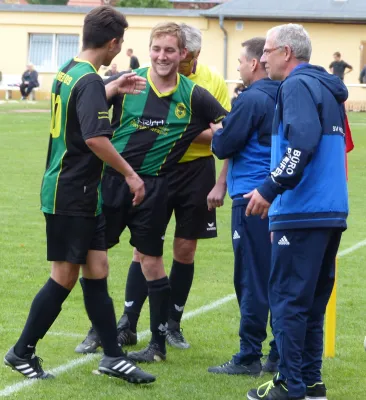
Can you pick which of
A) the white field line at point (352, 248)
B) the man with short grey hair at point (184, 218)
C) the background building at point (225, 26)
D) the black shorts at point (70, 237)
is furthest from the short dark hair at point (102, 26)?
the background building at point (225, 26)

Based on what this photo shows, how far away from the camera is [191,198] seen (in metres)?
6.93

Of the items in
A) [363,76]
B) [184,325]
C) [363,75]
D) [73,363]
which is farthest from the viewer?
[363,76]

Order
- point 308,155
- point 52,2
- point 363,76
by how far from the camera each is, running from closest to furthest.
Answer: point 308,155 → point 363,76 → point 52,2

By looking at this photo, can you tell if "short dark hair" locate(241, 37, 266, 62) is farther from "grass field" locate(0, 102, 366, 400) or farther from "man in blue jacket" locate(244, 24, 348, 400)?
"grass field" locate(0, 102, 366, 400)

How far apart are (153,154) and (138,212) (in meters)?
0.39

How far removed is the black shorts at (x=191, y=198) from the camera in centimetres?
690

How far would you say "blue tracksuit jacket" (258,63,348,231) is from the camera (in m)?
5.11

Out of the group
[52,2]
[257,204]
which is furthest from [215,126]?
[52,2]

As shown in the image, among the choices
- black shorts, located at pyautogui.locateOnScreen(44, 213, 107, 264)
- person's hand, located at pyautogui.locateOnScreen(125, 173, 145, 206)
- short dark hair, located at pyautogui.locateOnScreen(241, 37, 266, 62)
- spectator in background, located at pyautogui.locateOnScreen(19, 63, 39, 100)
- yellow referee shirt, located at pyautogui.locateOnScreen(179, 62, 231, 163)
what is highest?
short dark hair, located at pyautogui.locateOnScreen(241, 37, 266, 62)

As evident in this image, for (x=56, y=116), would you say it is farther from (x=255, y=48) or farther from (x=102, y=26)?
(x=255, y=48)

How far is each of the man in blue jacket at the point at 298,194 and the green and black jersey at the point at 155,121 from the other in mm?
1174

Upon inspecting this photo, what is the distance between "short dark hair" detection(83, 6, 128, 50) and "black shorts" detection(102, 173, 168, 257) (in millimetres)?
1066

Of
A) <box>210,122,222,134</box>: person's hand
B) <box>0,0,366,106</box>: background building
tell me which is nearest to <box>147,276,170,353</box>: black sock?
<box>210,122,222,134</box>: person's hand

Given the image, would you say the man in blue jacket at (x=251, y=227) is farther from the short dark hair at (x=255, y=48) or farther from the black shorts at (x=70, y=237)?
the black shorts at (x=70, y=237)
